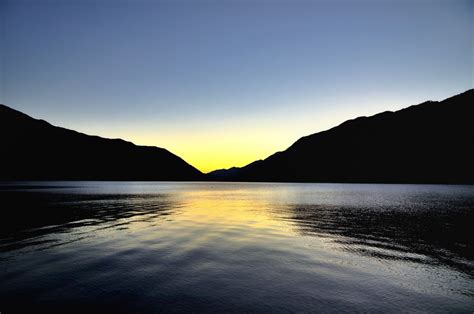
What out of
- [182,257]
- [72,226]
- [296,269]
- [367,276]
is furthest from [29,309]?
[72,226]

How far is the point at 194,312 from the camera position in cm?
1161

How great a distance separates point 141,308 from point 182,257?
8230 millimetres

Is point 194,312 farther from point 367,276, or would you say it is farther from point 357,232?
point 357,232

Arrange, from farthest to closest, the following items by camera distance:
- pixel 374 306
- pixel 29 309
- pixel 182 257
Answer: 1. pixel 182 257
2. pixel 374 306
3. pixel 29 309

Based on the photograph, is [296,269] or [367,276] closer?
[367,276]

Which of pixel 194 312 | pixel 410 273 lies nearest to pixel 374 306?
pixel 410 273

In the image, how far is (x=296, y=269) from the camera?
17719 millimetres

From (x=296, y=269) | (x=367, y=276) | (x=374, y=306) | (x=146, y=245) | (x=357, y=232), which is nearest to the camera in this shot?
(x=374, y=306)

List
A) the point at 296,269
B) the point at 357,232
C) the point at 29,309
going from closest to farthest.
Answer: the point at 29,309 < the point at 296,269 < the point at 357,232

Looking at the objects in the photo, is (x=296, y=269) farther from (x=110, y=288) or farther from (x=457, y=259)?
(x=457, y=259)

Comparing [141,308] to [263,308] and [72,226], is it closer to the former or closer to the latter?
[263,308]

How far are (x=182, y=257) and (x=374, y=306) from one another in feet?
42.7

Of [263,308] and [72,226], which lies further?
[72,226]

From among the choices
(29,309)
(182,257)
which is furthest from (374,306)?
(29,309)
